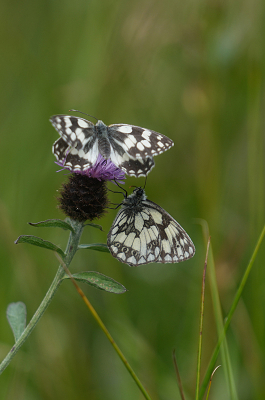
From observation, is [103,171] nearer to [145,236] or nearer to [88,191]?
[88,191]

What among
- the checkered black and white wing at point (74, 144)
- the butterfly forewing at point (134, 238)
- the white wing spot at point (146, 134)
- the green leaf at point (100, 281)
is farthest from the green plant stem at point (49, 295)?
the white wing spot at point (146, 134)

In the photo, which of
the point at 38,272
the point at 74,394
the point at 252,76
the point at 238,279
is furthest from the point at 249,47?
the point at 74,394

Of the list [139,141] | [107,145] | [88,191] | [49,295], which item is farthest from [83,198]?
[49,295]

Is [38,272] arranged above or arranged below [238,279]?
below

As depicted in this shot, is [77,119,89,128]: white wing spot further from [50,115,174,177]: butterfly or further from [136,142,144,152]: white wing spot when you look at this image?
[136,142,144,152]: white wing spot

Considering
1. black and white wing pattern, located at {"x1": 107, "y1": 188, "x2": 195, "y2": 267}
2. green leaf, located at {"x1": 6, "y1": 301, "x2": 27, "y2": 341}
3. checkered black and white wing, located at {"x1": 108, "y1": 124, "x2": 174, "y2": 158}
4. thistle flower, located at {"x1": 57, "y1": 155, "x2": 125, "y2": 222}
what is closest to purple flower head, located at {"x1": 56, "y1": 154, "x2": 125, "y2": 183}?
thistle flower, located at {"x1": 57, "y1": 155, "x2": 125, "y2": 222}

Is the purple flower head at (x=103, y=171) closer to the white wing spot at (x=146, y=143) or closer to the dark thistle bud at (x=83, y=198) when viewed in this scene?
the dark thistle bud at (x=83, y=198)

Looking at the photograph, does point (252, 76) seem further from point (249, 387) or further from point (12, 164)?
point (249, 387)
